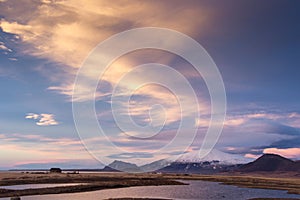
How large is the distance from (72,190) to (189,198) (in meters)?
28.9

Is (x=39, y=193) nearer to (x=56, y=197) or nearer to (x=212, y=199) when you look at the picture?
(x=56, y=197)

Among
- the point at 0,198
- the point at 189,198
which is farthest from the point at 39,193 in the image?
the point at 189,198

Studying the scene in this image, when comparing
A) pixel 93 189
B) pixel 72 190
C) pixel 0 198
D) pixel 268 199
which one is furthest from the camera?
pixel 93 189

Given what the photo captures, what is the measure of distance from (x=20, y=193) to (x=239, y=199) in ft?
161

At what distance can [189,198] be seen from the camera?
7781 cm

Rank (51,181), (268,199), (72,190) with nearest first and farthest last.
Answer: (268,199) < (72,190) < (51,181)

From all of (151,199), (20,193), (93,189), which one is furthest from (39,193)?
(151,199)

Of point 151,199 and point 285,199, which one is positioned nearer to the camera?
point 151,199

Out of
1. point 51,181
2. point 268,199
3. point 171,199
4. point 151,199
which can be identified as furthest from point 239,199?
point 51,181

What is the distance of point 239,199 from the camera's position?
79.3 metres

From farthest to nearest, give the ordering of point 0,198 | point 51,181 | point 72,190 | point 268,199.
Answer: point 51,181, point 72,190, point 268,199, point 0,198

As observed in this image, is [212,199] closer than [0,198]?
No

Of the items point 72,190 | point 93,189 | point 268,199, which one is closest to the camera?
point 268,199

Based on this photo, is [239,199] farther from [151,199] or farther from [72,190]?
[72,190]
